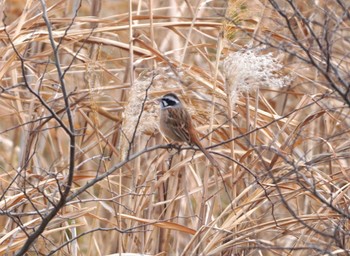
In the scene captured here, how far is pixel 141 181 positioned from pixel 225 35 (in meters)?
0.78

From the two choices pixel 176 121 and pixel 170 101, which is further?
pixel 176 121

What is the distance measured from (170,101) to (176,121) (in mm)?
180

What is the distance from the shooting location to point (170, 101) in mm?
3322

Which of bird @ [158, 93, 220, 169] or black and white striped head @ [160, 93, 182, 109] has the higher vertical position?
black and white striped head @ [160, 93, 182, 109]

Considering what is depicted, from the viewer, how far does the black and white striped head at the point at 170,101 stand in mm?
3283

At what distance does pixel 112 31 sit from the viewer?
3.49 metres

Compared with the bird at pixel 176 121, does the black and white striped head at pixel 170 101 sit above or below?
above

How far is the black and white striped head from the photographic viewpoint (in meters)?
3.28

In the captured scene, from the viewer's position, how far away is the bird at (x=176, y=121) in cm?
329

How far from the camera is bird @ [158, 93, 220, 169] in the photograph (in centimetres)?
329

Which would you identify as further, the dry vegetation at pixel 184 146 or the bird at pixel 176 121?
the bird at pixel 176 121

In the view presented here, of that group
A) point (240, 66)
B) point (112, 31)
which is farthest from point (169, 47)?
point (240, 66)

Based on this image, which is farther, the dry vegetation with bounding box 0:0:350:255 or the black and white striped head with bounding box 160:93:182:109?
the black and white striped head with bounding box 160:93:182:109

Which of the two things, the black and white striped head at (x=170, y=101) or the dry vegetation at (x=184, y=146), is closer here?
the dry vegetation at (x=184, y=146)
